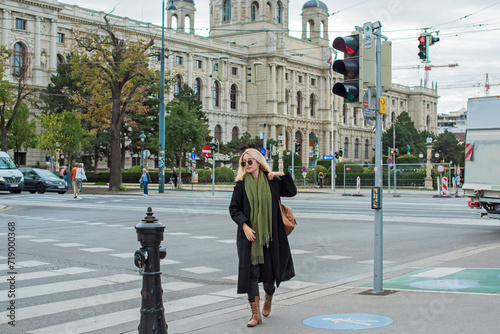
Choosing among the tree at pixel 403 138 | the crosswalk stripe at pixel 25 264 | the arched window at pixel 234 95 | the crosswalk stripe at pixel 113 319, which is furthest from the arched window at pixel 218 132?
the crosswalk stripe at pixel 113 319

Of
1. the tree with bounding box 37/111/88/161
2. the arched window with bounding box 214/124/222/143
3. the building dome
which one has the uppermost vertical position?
the building dome

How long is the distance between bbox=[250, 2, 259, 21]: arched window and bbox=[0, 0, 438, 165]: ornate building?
16 cm

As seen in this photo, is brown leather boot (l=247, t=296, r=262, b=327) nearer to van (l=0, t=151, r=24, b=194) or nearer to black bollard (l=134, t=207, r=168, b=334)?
black bollard (l=134, t=207, r=168, b=334)

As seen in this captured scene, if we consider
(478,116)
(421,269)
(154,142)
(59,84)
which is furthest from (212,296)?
(59,84)

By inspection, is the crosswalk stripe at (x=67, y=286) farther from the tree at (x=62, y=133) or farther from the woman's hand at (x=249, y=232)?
the tree at (x=62, y=133)

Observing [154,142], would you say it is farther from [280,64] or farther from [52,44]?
[280,64]

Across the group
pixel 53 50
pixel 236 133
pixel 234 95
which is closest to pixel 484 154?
pixel 53 50

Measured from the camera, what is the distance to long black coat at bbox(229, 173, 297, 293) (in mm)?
6152

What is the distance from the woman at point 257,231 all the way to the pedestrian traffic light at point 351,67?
5.57 ft

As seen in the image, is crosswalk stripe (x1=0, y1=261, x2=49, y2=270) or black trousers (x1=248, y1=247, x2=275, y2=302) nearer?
black trousers (x1=248, y1=247, x2=275, y2=302)

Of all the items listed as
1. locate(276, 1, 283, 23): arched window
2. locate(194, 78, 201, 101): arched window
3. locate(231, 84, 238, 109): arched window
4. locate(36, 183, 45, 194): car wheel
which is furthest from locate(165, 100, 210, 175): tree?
locate(276, 1, 283, 23): arched window

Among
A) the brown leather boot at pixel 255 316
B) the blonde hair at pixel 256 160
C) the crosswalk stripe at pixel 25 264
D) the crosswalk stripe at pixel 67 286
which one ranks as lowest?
the crosswalk stripe at pixel 67 286

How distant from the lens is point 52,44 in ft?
226

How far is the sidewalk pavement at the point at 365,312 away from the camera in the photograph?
19.6 ft
